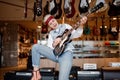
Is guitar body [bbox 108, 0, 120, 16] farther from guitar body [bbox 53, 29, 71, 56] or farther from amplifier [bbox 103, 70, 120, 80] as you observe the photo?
guitar body [bbox 53, 29, 71, 56]

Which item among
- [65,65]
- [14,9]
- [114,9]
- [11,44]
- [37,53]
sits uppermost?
[14,9]

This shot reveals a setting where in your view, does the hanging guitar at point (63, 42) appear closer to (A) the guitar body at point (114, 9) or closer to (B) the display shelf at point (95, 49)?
(A) the guitar body at point (114, 9)

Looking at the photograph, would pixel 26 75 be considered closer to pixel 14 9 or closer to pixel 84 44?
pixel 84 44

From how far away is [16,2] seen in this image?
875 cm

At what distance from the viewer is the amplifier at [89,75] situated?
3443 mm

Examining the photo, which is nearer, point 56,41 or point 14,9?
point 56,41

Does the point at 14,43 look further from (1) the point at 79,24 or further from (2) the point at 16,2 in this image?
(1) the point at 79,24

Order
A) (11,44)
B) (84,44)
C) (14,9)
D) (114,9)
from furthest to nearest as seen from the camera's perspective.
A: 1. (11,44)
2. (14,9)
3. (84,44)
4. (114,9)

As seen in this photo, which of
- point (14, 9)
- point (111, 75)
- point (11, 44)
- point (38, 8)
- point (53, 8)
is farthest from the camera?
point (11, 44)

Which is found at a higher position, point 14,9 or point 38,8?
point 14,9

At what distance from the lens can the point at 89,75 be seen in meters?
3.46

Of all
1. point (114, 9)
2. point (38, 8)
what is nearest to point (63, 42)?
point (114, 9)

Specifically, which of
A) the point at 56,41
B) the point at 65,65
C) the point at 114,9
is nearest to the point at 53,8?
the point at 114,9

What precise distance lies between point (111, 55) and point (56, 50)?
3.76 m
